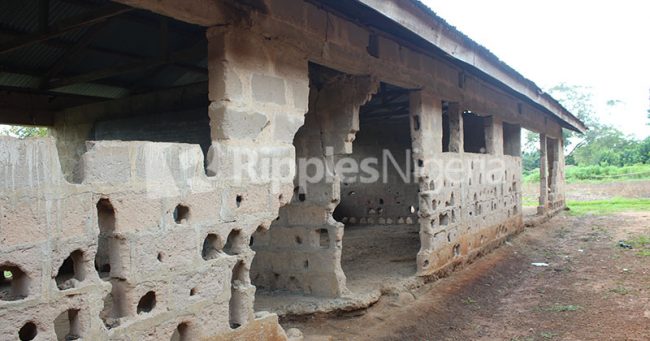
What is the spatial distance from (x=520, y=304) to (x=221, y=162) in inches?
196

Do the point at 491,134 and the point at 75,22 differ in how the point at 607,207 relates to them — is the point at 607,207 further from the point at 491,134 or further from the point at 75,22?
the point at 75,22

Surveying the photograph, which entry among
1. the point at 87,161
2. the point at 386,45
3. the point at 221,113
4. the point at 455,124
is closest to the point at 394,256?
the point at 455,124

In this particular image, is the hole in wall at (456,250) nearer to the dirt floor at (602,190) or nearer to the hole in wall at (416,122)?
the hole in wall at (416,122)

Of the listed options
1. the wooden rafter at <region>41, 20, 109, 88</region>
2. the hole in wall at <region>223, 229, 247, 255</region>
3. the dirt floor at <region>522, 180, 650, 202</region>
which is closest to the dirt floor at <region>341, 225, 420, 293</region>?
the hole in wall at <region>223, 229, 247, 255</region>

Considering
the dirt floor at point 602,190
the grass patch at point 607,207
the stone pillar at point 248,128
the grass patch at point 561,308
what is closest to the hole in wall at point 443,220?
the grass patch at point 561,308

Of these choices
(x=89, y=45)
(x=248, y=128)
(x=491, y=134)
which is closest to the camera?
(x=248, y=128)

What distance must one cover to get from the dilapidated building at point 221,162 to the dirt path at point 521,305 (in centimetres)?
31

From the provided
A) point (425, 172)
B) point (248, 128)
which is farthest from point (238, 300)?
point (425, 172)

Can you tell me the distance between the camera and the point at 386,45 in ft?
20.8

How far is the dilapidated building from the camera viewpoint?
2988 millimetres

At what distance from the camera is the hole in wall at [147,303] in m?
3.39

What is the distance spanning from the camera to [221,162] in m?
3.94

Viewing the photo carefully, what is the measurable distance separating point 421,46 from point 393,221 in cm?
774

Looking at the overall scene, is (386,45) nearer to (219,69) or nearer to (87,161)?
(219,69)
